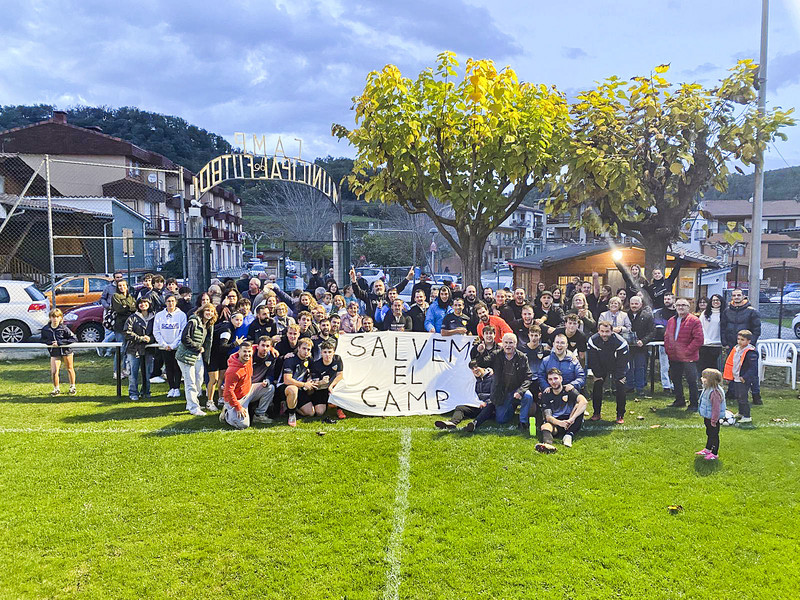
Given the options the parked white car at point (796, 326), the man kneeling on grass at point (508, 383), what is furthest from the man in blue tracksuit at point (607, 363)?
the parked white car at point (796, 326)

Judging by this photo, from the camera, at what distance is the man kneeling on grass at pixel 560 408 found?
7.68 m

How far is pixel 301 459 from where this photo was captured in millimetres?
7004

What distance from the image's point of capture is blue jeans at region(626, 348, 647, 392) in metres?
10.2

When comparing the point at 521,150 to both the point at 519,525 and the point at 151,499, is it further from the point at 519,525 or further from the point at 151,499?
the point at 151,499

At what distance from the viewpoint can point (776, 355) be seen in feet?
36.9

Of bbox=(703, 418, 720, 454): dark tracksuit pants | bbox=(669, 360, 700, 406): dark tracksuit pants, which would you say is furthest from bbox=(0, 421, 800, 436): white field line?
bbox=(703, 418, 720, 454): dark tracksuit pants

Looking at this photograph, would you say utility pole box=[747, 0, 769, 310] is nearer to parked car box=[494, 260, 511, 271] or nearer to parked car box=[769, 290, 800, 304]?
parked car box=[494, 260, 511, 271]

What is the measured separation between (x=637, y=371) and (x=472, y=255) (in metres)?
5.16

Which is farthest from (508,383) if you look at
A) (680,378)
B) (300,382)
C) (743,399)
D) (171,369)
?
(171,369)

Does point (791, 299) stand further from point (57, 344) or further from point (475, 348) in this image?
point (57, 344)

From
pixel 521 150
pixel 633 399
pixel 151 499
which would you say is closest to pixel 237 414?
pixel 151 499

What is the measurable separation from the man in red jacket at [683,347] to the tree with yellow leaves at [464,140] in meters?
5.00

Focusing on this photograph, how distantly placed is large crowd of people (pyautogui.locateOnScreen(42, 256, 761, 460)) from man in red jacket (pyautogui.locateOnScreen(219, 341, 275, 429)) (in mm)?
15

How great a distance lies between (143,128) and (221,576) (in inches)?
2289
